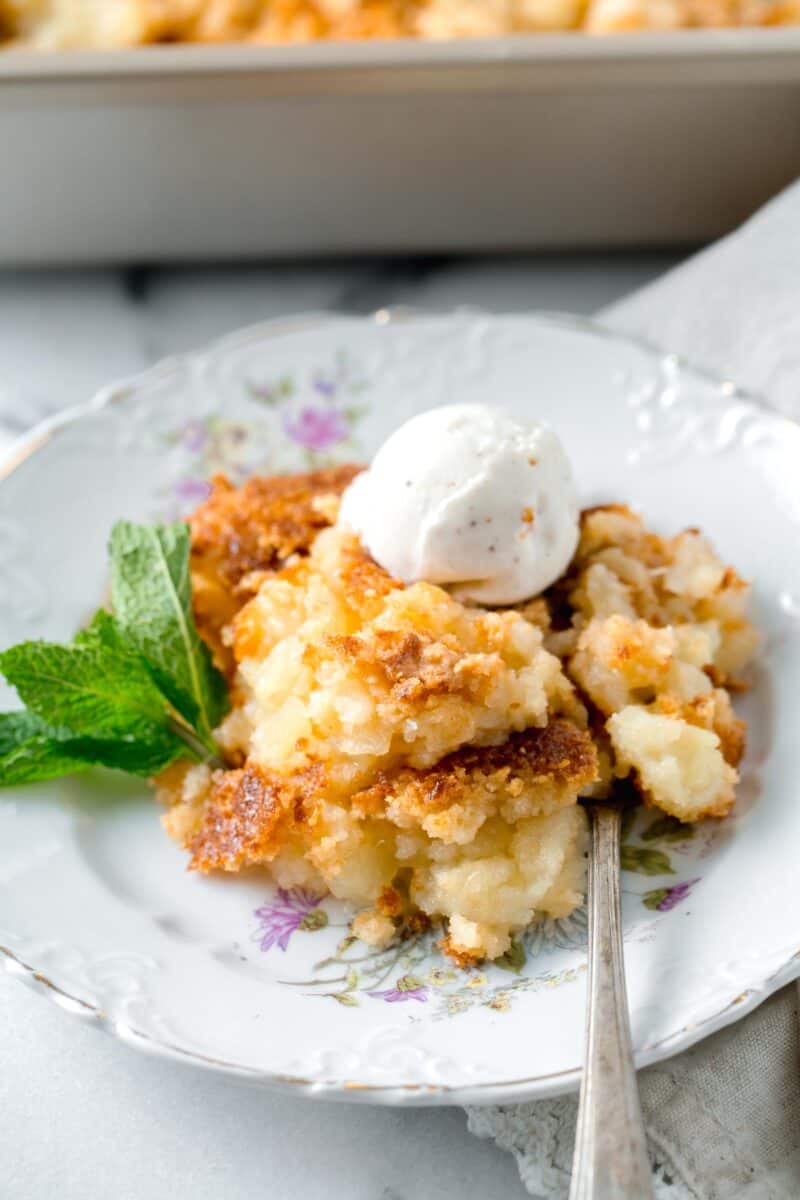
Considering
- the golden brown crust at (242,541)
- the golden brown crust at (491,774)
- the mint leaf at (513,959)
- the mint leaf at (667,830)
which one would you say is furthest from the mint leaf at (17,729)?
the mint leaf at (667,830)

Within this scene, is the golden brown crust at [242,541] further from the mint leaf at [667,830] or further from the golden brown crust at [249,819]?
the mint leaf at [667,830]

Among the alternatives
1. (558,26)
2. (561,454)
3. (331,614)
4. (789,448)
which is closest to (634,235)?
(558,26)

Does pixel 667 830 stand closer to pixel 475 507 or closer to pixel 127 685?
pixel 475 507

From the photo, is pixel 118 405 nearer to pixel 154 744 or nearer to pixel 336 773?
pixel 154 744

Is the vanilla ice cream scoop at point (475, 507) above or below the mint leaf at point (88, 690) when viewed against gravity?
above

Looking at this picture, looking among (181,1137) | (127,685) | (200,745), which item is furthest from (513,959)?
(127,685)

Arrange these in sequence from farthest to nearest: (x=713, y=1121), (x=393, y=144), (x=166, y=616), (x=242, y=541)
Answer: (x=393, y=144) < (x=242, y=541) < (x=166, y=616) < (x=713, y=1121)

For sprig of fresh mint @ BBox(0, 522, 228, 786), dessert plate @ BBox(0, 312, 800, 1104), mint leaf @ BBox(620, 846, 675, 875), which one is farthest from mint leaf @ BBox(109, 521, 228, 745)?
mint leaf @ BBox(620, 846, 675, 875)
